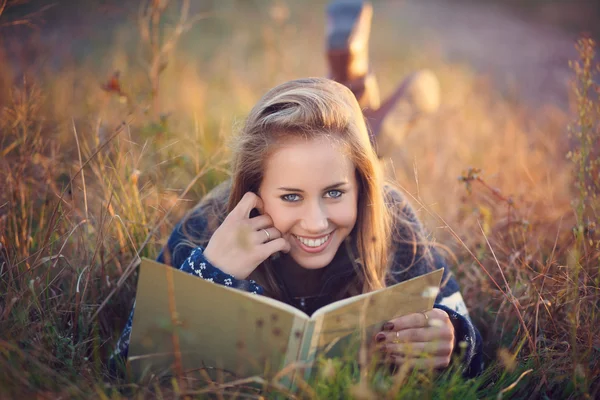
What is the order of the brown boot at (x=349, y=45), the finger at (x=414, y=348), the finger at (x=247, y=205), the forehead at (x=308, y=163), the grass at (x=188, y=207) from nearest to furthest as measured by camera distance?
the finger at (x=414, y=348)
the grass at (x=188, y=207)
the forehead at (x=308, y=163)
the finger at (x=247, y=205)
the brown boot at (x=349, y=45)

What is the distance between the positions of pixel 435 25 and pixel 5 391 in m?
10.4

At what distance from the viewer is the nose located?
1924 millimetres

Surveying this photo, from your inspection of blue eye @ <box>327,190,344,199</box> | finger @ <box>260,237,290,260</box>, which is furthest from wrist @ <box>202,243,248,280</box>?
blue eye @ <box>327,190,344,199</box>

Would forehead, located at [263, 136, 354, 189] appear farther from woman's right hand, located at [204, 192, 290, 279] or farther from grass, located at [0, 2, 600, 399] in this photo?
grass, located at [0, 2, 600, 399]

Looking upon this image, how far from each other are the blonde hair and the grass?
0.23 metres

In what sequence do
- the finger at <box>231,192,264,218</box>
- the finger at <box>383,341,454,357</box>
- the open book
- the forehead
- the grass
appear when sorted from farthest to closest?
the finger at <box>231,192,264,218</box> → the forehead → the grass → the finger at <box>383,341,454,357</box> → the open book

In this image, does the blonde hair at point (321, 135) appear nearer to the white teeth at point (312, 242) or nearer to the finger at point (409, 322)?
the white teeth at point (312, 242)

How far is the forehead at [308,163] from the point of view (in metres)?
1.92

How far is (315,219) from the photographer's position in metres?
1.92

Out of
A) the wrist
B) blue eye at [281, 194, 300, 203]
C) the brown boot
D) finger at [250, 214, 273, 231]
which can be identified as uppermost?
the brown boot

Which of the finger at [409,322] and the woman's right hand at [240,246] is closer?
the finger at [409,322]

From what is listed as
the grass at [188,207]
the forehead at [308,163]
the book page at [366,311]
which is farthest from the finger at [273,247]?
the book page at [366,311]

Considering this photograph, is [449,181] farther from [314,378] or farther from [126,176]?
[314,378]

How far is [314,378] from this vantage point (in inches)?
61.4
